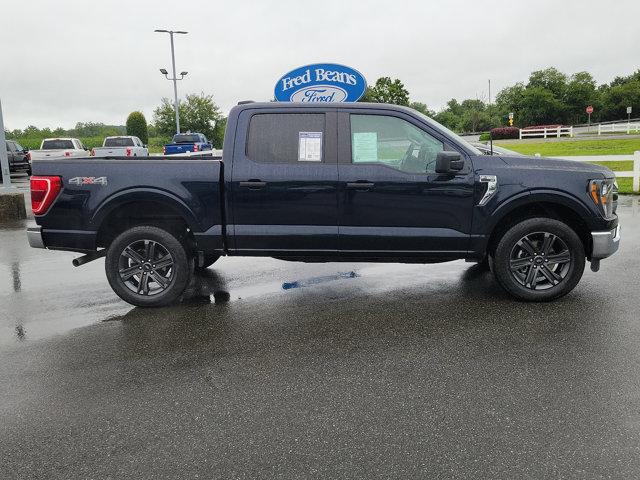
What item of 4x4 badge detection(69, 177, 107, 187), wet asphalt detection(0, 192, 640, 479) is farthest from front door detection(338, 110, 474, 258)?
4x4 badge detection(69, 177, 107, 187)

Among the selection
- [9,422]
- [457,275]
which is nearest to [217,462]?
[9,422]

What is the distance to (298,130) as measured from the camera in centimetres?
553

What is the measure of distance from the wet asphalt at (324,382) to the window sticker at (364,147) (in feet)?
4.72

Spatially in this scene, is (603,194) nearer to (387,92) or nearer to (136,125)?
(136,125)

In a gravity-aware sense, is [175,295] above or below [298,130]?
below

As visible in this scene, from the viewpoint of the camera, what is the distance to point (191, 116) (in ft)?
209

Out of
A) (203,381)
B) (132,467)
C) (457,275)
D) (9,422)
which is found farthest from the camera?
(457,275)

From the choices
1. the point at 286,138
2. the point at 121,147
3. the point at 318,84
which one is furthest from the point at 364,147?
the point at 121,147

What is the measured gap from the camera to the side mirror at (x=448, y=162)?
201 inches

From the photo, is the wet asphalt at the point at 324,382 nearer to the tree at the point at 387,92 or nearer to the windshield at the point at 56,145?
the windshield at the point at 56,145

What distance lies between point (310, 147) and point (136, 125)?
50.9 metres

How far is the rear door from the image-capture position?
5398 mm

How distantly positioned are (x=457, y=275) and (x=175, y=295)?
3292 millimetres

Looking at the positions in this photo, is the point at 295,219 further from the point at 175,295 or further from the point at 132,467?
the point at 132,467
